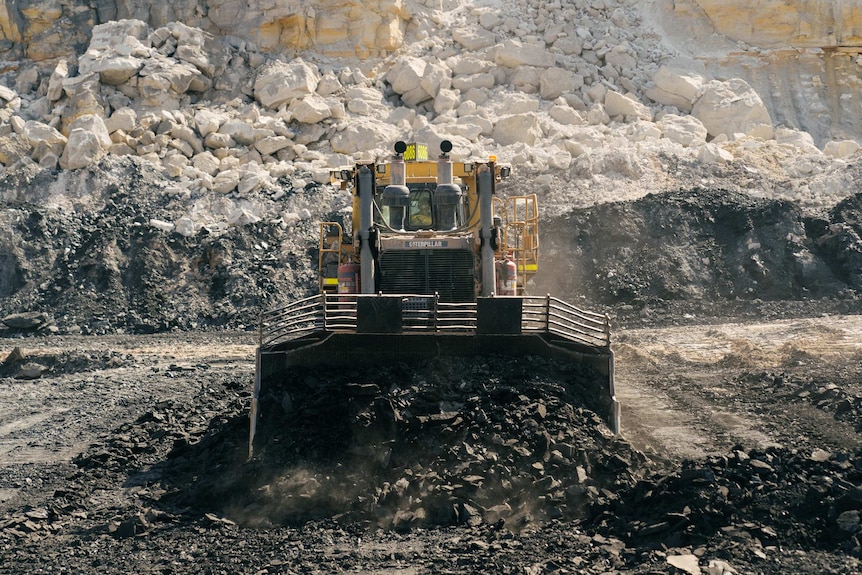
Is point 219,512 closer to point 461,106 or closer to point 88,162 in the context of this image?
point 88,162

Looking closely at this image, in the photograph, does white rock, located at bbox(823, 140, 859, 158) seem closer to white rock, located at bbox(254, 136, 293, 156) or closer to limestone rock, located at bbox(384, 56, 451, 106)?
limestone rock, located at bbox(384, 56, 451, 106)

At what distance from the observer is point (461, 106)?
110 feet

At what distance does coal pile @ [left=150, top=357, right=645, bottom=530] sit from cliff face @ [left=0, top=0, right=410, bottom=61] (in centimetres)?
2612

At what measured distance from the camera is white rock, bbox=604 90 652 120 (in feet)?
111

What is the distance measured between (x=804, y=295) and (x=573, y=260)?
570 centimetres

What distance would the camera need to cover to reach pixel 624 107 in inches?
1332

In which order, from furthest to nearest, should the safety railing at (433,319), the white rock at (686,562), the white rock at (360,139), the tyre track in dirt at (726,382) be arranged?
the white rock at (360,139)
the tyre track in dirt at (726,382)
the safety railing at (433,319)
the white rock at (686,562)

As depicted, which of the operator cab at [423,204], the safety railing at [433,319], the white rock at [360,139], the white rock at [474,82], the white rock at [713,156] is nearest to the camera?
the safety railing at [433,319]

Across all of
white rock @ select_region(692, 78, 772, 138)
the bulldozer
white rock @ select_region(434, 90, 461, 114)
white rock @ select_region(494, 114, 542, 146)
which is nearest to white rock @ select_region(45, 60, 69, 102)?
white rock @ select_region(434, 90, 461, 114)

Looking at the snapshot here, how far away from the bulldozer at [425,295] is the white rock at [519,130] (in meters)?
16.3

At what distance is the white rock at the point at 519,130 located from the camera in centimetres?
3219

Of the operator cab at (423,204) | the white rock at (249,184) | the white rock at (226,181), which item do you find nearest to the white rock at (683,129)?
the white rock at (249,184)

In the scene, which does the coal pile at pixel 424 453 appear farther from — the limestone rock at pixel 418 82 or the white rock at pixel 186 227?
the limestone rock at pixel 418 82

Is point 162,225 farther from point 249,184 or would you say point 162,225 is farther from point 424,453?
point 424,453
